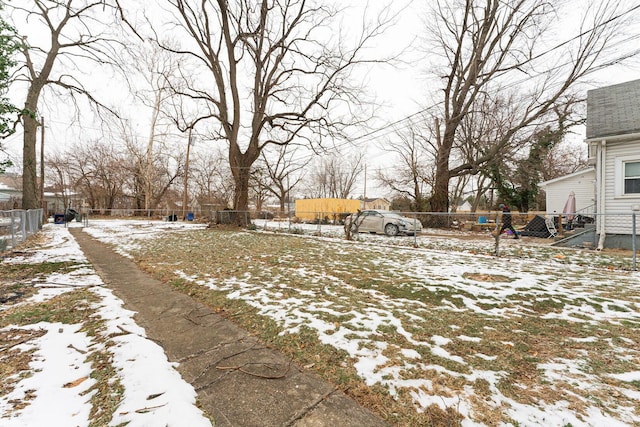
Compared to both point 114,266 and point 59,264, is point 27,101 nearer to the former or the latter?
point 59,264

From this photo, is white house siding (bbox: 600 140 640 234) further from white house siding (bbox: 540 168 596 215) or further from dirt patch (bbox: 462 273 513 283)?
white house siding (bbox: 540 168 596 215)

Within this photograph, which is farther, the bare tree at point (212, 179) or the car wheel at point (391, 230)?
the bare tree at point (212, 179)

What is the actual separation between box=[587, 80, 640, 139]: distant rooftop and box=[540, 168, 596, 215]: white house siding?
5003mm

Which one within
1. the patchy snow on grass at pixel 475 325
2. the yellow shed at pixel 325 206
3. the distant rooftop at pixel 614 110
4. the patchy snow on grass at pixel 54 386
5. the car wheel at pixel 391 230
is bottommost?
the patchy snow on grass at pixel 54 386

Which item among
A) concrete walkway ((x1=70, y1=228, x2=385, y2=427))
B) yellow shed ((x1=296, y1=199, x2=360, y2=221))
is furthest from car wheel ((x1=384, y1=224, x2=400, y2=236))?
yellow shed ((x1=296, y1=199, x2=360, y2=221))

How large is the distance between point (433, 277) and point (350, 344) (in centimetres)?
295

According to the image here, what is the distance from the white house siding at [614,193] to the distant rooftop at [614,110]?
48cm

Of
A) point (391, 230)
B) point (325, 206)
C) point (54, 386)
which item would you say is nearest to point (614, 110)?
point (391, 230)

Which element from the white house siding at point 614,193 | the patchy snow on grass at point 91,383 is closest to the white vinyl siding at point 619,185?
the white house siding at point 614,193

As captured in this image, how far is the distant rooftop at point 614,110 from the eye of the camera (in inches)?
332

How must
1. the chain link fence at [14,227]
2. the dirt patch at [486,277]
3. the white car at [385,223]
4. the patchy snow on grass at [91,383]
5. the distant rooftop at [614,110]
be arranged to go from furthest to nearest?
the white car at [385,223]
the distant rooftop at [614,110]
the chain link fence at [14,227]
the dirt patch at [486,277]
the patchy snow on grass at [91,383]

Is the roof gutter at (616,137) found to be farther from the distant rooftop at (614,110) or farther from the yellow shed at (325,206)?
the yellow shed at (325,206)

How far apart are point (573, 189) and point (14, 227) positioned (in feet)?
82.7

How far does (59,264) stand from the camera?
5.72 meters
